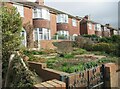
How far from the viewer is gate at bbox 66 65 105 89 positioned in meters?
4.72

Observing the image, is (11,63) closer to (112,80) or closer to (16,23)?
(16,23)

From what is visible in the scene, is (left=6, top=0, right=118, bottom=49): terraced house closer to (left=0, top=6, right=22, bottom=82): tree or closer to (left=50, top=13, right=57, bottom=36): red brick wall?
(left=50, top=13, right=57, bottom=36): red brick wall

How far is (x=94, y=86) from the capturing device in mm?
5594

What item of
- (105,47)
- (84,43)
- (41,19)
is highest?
(41,19)

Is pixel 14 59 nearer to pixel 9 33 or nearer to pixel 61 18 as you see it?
pixel 9 33

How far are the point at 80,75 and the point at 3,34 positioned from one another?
17.9 ft

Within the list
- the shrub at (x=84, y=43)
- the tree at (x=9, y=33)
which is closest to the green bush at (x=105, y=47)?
the shrub at (x=84, y=43)

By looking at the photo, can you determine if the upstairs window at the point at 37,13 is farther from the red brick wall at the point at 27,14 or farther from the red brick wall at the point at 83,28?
the red brick wall at the point at 83,28

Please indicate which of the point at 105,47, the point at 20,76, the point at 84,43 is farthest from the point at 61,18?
the point at 20,76

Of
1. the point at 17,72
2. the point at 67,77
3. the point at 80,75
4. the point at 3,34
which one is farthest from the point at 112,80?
the point at 3,34

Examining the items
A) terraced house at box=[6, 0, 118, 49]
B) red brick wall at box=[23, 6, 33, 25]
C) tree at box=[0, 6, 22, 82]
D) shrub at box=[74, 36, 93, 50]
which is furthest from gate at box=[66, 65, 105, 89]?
red brick wall at box=[23, 6, 33, 25]

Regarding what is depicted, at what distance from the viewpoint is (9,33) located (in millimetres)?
9414

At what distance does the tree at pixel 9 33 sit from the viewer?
9.05m

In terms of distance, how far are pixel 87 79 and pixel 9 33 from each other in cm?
546
